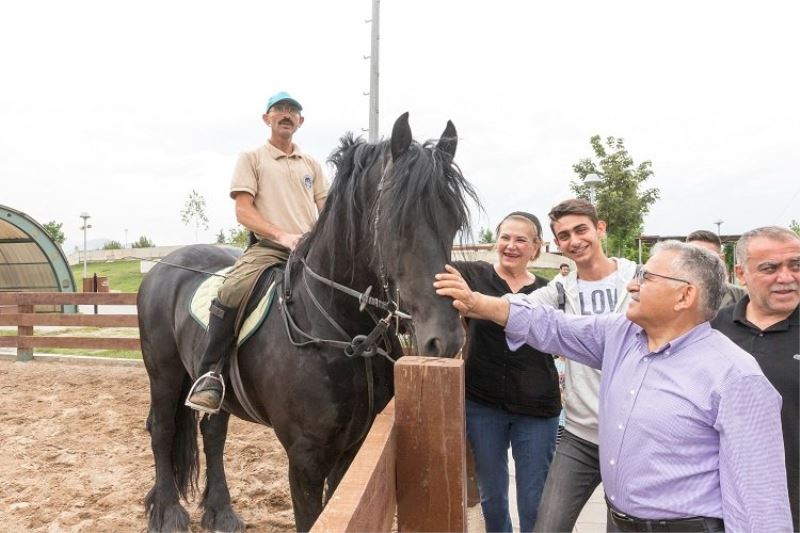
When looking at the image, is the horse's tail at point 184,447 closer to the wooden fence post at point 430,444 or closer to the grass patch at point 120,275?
the wooden fence post at point 430,444

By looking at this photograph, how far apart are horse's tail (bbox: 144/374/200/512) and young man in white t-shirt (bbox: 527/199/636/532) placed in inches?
113

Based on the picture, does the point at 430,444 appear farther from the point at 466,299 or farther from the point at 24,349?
the point at 24,349

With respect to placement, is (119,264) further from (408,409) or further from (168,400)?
(408,409)

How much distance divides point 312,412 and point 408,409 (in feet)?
4.08

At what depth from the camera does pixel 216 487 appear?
4094 mm

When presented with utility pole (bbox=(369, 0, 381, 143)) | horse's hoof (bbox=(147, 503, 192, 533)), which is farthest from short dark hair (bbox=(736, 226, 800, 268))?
utility pole (bbox=(369, 0, 381, 143))

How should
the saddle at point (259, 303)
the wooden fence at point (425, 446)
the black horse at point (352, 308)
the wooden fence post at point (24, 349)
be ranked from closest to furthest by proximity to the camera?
the wooden fence at point (425, 446) < the black horse at point (352, 308) < the saddle at point (259, 303) < the wooden fence post at point (24, 349)

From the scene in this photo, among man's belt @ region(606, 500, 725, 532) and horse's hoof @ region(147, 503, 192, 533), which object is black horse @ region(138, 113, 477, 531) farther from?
horse's hoof @ region(147, 503, 192, 533)

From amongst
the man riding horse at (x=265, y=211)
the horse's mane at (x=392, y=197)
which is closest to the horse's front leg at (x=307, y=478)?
the man riding horse at (x=265, y=211)

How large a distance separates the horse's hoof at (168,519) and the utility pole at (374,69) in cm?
658

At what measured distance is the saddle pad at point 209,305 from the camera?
2930 mm

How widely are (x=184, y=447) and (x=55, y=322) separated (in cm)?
732

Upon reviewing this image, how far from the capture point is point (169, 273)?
4316 mm

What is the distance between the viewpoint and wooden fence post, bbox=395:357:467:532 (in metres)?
1.43
